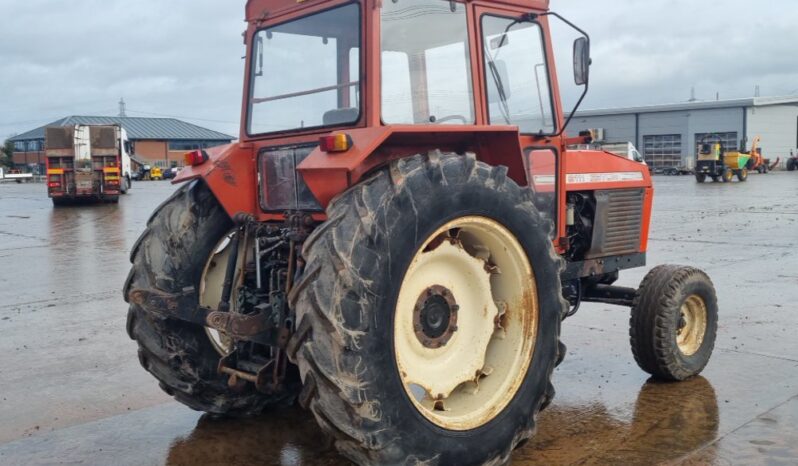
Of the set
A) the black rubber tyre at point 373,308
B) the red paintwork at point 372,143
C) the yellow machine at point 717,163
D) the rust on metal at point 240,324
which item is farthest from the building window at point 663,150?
the rust on metal at point 240,324

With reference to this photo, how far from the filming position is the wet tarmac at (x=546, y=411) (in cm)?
459

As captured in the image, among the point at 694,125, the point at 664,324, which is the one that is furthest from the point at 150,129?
the point at 664,324

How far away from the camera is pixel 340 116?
4543 millimetres

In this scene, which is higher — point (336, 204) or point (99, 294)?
point (336, 204)

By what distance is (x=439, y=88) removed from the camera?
4684 millimetres

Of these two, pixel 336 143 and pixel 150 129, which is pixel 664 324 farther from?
pixel 150 129

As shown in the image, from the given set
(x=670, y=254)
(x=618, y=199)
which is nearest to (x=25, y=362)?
(x=618, y=199)

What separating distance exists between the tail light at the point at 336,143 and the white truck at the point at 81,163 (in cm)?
2800

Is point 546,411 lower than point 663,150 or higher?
lower

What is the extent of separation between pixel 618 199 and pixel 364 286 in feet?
10.4

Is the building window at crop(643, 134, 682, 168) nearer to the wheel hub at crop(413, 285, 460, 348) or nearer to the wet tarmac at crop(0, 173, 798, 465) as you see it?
the wet tarmac at crop(0, 173, 798, 465)

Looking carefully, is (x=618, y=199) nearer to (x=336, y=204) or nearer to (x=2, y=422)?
(x=336, y=204)

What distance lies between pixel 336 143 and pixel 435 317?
3.54 ft

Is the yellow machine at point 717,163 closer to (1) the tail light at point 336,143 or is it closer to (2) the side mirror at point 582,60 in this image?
(2) the side mirror at point 582,60
